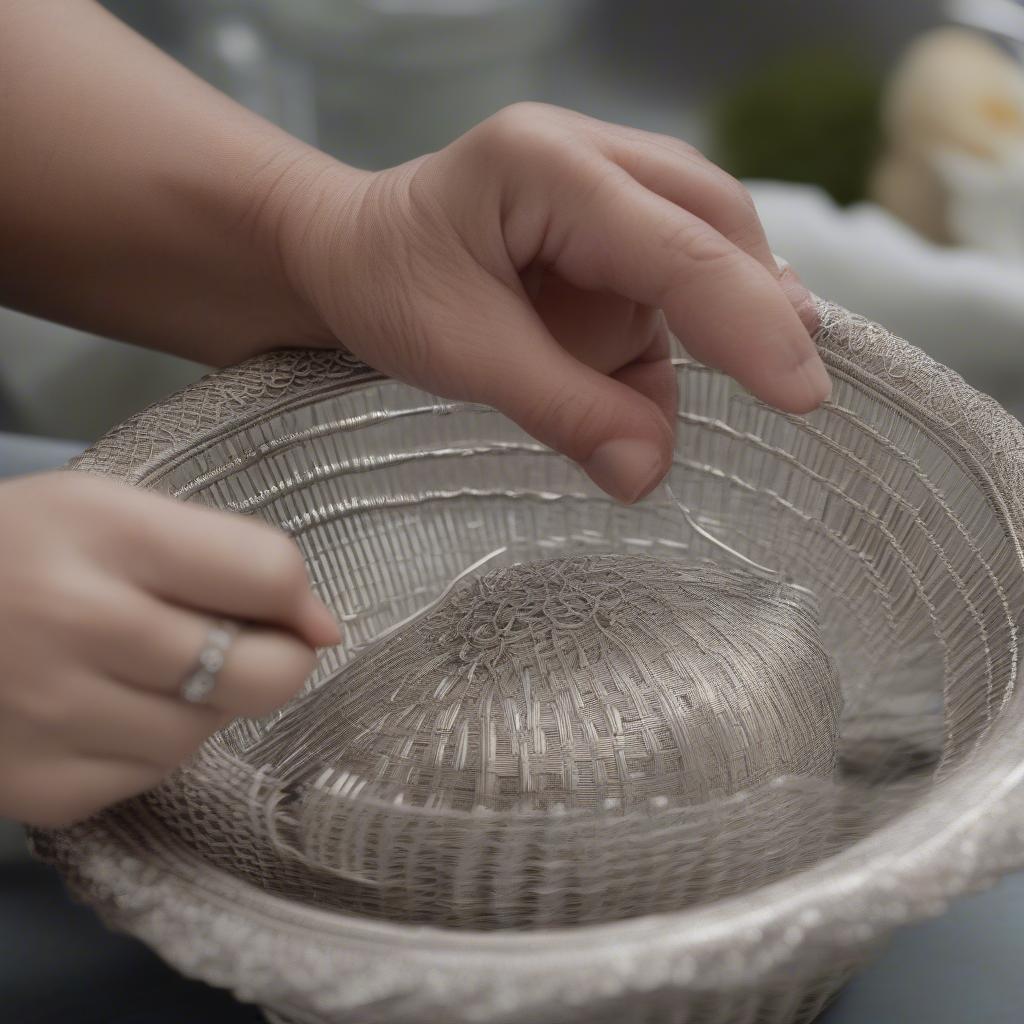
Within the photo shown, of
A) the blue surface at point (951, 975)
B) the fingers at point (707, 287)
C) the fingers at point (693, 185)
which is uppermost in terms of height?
the fingers at point (693, 185)

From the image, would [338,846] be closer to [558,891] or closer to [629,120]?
[558,891]

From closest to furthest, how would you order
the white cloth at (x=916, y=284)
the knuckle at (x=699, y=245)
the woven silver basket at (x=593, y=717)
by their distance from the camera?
the woven silver basket at (x=593, y=717) < the knuckle at (x=699, y=245) < the white cloth at (x=916, y=284)

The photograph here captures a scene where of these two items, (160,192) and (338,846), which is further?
(160,192)

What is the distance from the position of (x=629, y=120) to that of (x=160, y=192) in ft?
2.90

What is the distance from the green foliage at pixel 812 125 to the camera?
1074 mm

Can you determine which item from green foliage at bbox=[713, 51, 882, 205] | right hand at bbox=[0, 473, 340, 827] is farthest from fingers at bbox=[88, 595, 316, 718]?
green foliage at bbox=[713, 51, 882, 205]

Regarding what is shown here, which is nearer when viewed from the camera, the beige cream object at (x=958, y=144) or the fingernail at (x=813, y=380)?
the fingernail at (x=813, y=380)

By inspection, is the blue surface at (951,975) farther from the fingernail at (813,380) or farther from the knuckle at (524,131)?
the knuckle at (524,131)

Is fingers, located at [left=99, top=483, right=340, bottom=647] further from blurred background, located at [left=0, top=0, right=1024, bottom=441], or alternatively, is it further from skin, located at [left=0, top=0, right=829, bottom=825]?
blurred background, located at [left=0, top=0, right=1024, bottom=441]

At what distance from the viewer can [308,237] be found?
0.43 meters

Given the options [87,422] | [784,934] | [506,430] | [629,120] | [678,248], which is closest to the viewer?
[784,934]

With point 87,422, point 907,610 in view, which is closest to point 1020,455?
point 907,610

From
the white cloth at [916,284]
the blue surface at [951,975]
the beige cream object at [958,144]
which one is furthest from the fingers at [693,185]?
the beige cream object at [958,144]

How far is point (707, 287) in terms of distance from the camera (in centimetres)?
36
